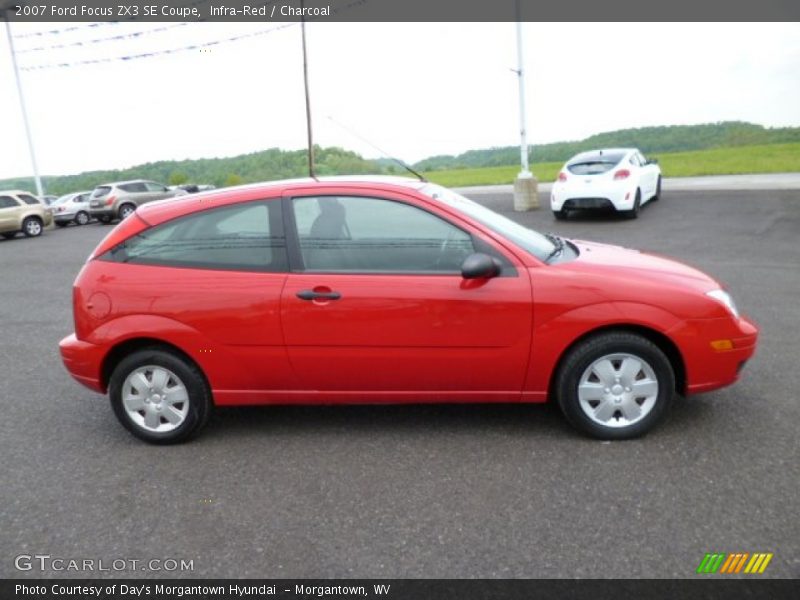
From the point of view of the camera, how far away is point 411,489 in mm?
3588

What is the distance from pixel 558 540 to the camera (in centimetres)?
307

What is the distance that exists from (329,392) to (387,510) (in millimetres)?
979

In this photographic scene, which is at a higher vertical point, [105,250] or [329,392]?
[105,250]

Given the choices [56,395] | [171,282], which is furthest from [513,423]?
[56,395]

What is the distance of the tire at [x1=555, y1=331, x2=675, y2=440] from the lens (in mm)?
3910

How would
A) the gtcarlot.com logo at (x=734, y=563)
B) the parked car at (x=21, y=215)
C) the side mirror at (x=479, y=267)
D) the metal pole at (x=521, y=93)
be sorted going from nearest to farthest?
the gtcarlot.com logo at (x=734, y=563), the side mirror at (x=479, y=267), the metal pole at (x=521, y=93), the parked car at (x=21, y=215)

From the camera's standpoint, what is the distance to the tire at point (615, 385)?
391cm

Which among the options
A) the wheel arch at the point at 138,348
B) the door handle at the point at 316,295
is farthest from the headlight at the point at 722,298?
the wheel arch at the point at 138,348

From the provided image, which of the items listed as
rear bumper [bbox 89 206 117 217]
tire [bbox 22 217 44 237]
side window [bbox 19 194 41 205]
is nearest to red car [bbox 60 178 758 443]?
tire [bbox 22 217 44 237]

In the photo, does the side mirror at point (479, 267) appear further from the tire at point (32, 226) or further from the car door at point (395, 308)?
the tire at point (32, 226)

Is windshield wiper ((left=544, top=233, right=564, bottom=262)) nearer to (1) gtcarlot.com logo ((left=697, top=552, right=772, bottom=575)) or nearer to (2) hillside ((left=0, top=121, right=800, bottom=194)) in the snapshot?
(1) gtcarlot.com logo ((left=697, top=552, right=772, bottom=575))

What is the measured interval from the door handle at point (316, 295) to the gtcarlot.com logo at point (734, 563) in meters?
2.29
